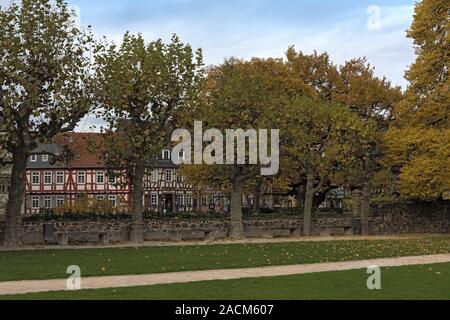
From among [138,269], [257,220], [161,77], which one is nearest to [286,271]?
[138,269]

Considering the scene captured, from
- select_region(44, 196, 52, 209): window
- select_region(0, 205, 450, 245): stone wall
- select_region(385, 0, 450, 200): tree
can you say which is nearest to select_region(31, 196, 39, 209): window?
select_region(44, 196, 52, 209): window

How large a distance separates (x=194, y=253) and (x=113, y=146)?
833cm

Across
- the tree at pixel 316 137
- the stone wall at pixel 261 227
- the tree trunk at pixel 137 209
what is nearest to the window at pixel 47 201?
the stone wall at pixel 261 227

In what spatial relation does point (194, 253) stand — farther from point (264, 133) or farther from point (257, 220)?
point (257, 220)

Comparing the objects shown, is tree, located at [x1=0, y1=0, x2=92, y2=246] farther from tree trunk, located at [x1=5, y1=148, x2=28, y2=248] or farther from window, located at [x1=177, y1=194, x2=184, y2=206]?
window, located at [x1=177, y1=194, x2=184, y2=206]

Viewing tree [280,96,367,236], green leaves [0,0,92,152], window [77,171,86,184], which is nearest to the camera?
green leaves [0,0,92,152]

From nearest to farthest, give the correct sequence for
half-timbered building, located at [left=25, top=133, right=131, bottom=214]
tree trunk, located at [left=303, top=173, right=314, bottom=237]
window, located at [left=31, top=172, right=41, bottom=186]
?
tree trunk, located at [left=303, top=173, right=314, bottom=237]
half-timbered building, located at [left=25, top=133, right=131, bottom=214]
window, located at [left=31, top=172, right=41, bottom=186]

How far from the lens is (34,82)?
81.5 feet

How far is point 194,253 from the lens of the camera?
22.8 meters

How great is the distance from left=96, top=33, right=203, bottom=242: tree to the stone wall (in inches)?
159

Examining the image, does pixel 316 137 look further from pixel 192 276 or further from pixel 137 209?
pixel 192 276

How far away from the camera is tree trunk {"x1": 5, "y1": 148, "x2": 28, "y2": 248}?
26578 mm

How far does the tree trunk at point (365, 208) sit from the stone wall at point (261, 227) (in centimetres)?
56

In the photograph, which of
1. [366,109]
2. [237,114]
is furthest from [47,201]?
[237,114]
